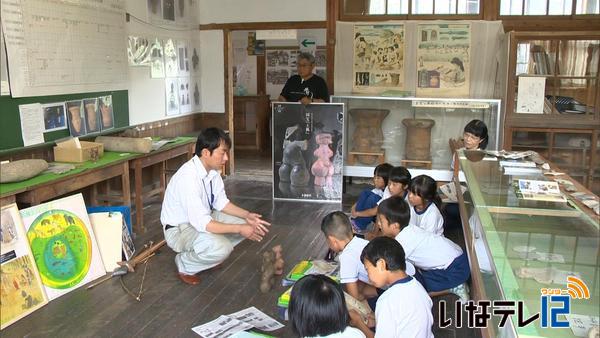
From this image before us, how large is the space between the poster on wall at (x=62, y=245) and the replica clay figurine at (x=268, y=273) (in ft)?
4.16

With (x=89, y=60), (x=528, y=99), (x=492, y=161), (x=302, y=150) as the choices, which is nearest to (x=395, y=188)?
(x=492, y=161)

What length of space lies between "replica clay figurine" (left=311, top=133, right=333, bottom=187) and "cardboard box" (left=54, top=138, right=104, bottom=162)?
8.54 ft

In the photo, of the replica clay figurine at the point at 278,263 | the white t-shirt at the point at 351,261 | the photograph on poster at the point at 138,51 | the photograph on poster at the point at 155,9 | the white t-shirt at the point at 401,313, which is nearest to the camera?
the white t-shirt at the point at 401,313

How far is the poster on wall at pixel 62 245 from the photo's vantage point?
3.77 meters

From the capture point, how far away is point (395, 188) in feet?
14.7

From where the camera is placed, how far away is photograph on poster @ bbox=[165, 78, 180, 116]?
6.85 m

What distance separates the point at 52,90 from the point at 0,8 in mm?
828

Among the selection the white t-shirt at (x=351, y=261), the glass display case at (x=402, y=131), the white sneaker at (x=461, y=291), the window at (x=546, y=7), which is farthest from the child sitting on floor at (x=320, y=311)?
the window at (x=546, y=7)

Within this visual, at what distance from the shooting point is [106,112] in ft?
18.4

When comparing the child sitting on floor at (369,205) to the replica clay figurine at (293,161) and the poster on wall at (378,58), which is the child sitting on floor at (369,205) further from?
the poster on wall at (378,58)

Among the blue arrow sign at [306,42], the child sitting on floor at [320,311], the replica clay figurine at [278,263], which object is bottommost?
the replica clay figurine at [278,263]

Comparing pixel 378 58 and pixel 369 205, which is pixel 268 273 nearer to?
pixel 369 205

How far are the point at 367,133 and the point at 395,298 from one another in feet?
15.6

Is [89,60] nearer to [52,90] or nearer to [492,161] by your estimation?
[52,90]
